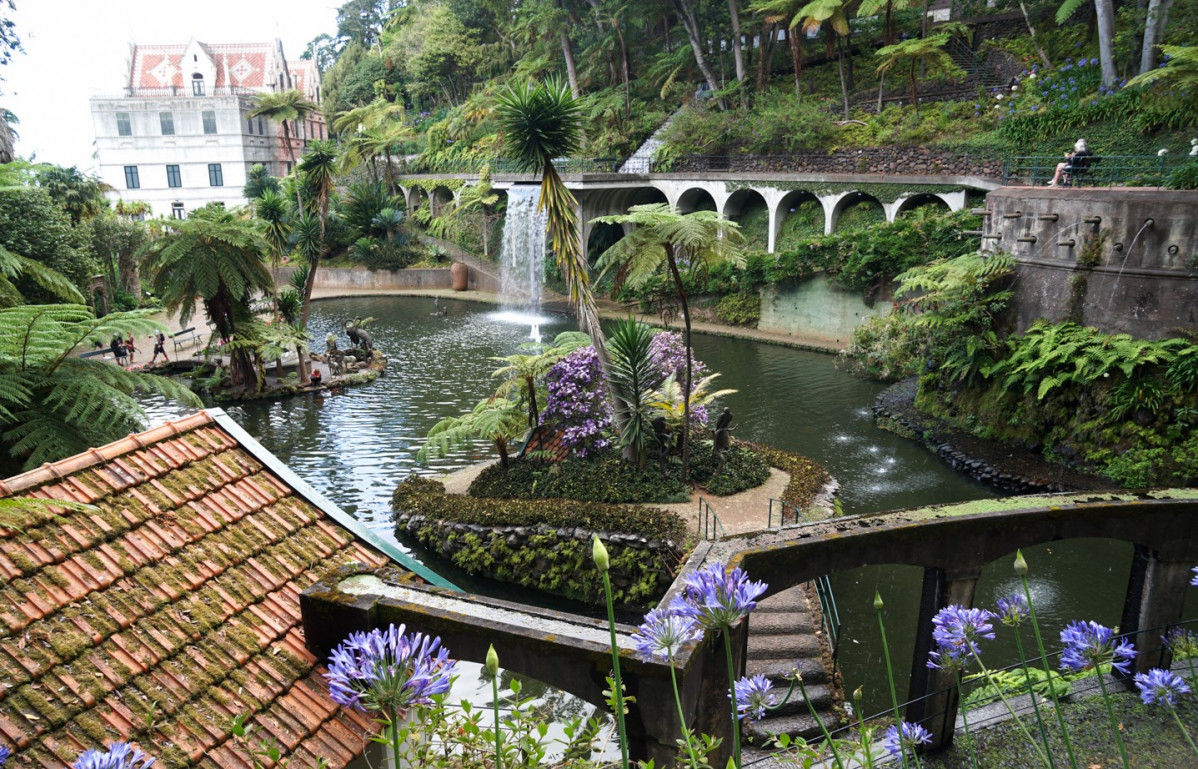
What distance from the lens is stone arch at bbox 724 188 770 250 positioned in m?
28.4

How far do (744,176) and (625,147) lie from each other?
7.45 metres

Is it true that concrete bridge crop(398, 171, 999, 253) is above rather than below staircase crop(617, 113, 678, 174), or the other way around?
below

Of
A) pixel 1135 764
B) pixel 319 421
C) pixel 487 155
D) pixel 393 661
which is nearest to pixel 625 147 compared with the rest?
pixel 487 155

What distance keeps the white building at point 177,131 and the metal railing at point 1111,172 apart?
41.9m

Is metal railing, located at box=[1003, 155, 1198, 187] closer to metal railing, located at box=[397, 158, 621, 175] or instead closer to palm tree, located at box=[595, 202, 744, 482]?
palm tree, located at box=[595, 202, 744, 482]

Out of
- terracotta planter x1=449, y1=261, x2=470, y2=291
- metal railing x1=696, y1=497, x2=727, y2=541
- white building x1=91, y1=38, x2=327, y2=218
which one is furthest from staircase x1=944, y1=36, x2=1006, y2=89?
white building x1=91, y1=38, x2=327, y2=218

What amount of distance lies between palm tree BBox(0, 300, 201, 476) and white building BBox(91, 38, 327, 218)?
46346 mm

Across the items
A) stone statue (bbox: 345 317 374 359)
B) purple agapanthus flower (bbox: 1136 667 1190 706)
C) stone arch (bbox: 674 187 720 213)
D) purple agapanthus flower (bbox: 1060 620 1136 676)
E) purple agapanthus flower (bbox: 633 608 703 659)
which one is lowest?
stone statue (bbox: 345 317 374 359)

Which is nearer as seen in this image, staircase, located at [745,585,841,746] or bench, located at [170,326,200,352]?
staircase, located at [745,585,841,746]

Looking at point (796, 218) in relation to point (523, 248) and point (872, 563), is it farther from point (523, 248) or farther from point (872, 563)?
point (872, 563)

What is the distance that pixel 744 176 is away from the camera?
27859mm

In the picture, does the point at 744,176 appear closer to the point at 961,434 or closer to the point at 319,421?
the point at 961,434

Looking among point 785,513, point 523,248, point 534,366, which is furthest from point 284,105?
point 785,513

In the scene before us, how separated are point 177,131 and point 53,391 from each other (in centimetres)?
4832
